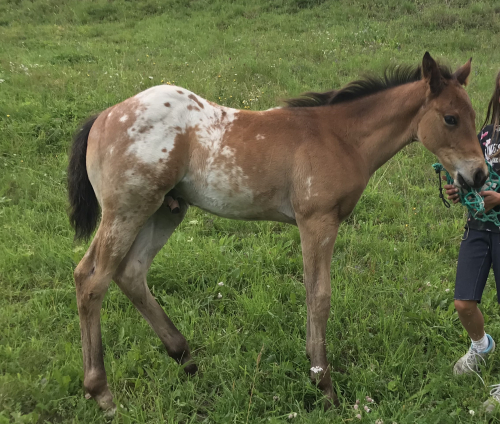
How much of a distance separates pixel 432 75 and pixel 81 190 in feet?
7.65

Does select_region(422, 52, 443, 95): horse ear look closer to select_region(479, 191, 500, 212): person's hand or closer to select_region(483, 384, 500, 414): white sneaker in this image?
select_region(479, 191, 500, 212): person's hand

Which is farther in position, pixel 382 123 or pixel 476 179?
pixel 382 123

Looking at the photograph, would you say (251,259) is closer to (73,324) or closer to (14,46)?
(73,324)

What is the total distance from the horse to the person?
0.76 feet

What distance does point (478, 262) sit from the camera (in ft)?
7.99

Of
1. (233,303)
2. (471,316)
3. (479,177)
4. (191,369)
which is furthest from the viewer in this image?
(233,303)

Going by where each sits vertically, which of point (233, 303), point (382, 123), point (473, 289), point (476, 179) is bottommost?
point (233, 303)

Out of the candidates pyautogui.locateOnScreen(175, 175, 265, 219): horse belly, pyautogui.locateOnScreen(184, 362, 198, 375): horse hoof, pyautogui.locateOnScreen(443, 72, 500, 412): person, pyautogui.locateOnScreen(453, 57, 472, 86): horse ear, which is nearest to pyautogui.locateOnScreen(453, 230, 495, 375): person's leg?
pyautogui.locateOnScreen(443, 72, 500, 412): person

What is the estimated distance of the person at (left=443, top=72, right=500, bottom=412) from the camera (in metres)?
2.41

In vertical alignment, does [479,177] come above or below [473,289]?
above

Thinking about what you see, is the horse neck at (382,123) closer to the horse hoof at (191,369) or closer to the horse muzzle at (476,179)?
the horse muzzle at (476,179)

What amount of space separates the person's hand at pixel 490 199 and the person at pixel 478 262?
11mm

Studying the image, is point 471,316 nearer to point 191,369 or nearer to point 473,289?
point 473,289

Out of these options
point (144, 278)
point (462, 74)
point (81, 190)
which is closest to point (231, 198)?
point (144, 278)
